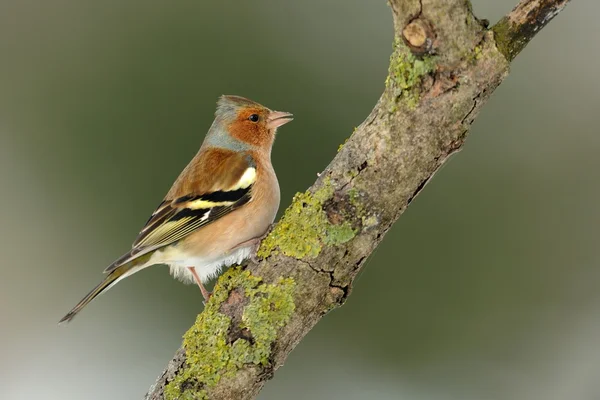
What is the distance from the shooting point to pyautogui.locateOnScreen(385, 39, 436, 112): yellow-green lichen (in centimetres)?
270

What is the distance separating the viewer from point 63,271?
643 cm

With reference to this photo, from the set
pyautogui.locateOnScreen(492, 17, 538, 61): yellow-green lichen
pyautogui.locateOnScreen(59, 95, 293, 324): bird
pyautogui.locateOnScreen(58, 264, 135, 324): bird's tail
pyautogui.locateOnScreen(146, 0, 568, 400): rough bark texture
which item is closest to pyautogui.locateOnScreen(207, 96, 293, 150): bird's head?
pyautogui.locateOnScreen(59, 95, 293, 324): bird

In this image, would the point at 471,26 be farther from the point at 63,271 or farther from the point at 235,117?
the point at 63,271

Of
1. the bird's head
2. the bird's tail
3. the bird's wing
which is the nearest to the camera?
the bird's tail

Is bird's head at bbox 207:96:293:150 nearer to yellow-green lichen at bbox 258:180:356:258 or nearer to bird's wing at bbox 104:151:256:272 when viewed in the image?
bird's wing at bbox 104:151:256:272

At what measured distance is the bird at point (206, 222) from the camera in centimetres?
405

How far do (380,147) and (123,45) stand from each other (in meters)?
3.80

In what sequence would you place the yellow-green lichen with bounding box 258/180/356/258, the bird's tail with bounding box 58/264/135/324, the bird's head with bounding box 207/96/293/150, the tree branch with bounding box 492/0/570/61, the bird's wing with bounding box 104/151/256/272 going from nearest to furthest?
the tree branch with bounding box 492/0/570/61, the yellow-green lichen with bounding box 258/180/356/258, the bird's tail with bounding box 58/264/135/324, the bird's wing with bounding box 104/151/256/272, the bird's head with bounding box 207/96/293/150

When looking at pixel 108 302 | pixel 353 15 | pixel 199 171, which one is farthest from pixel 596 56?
pixel 108 302

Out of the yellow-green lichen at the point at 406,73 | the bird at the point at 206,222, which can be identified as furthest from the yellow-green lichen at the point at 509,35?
the bird at the point at 206,222

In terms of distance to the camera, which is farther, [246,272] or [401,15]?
[246,272]

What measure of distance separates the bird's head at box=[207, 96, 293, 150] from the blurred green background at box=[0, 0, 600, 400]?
72 cm

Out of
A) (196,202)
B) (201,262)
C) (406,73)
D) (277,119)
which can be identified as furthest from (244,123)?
(406,73)

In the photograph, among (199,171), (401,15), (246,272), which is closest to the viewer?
(401,15)
